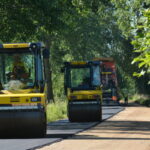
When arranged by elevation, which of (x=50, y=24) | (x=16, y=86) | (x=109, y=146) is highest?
(x=50, y=24)

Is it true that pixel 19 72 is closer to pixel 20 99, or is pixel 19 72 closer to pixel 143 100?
pixel 20 99

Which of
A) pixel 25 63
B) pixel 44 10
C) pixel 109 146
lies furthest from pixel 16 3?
pixel 109 146

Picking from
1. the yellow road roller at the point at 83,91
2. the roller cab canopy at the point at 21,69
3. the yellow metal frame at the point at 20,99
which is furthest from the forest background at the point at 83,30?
the roller cab canopy at the point at 21,69

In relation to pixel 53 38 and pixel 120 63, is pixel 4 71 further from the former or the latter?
pixel 120 63

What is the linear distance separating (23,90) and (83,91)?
30.3 ft

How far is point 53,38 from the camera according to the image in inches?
2100

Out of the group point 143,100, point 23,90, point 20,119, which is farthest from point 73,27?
point 20,119

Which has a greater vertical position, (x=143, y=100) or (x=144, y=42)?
(x=144, y=42)

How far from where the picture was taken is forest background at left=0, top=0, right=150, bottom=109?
10.8 meters

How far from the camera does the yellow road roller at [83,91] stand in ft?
87.1

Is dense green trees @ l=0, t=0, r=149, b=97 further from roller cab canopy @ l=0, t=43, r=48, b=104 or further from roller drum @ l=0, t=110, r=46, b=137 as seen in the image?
roller drum @ l=0, t=110, r=46, b=137

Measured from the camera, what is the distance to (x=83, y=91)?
26.6 meters

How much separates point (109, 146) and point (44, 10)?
12066 mm

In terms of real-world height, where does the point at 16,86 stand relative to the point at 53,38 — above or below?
below
